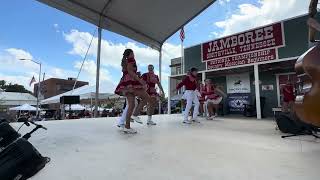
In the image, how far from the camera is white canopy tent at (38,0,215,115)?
7051 millimetres

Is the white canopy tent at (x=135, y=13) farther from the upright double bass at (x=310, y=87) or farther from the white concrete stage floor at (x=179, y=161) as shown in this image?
the upright double bass at (x=310, y=87)

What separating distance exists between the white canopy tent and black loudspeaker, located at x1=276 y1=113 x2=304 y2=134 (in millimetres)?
4653

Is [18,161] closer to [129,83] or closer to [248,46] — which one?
[129,83]

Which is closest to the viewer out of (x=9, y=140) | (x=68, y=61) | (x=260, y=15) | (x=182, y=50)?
(x=9, y=140)

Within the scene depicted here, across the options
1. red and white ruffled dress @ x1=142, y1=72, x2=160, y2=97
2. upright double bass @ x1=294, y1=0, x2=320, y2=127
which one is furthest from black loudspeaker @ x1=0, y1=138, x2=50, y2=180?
red and white ruffled dress @ x1=142, y1=72, x2=160, y2=97

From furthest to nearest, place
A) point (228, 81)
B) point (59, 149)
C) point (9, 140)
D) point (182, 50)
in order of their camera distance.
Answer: point (182, 50)
point (228, 81)
point (59, 149)
point (9, 140)

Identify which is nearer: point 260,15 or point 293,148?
point 293,148

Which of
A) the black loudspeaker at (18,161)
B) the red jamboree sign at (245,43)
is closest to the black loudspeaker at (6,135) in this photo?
the black loudspeaker at (18,161)

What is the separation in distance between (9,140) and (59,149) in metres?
0.69

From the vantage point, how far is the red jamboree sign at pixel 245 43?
9734 mm

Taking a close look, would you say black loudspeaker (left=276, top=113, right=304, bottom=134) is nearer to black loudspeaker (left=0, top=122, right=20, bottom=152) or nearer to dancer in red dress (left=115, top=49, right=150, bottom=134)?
dancer in red dress (left=115, top=49, right=150, bottom=134)

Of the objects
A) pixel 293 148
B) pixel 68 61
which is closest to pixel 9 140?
pixel 293 148

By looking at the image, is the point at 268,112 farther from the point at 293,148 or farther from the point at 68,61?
the point at 68,61

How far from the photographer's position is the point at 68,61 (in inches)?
941
